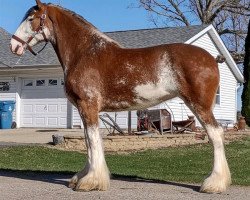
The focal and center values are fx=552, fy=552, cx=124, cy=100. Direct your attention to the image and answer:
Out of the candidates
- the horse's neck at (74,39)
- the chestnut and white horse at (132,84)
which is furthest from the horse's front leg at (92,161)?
the horse's neck at (74,39)

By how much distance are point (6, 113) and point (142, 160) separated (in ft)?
41.2

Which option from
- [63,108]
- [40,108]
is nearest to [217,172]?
[63,108]

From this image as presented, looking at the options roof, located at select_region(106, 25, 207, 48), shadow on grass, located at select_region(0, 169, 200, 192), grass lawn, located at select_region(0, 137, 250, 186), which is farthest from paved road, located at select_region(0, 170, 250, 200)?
roof, located at select_region(106, 25, 207, 48)

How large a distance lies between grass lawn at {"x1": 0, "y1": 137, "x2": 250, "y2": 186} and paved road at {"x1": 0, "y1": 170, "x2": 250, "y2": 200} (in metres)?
2.72

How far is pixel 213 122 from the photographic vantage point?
24.3ft

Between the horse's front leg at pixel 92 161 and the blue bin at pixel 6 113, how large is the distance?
18.2 meters

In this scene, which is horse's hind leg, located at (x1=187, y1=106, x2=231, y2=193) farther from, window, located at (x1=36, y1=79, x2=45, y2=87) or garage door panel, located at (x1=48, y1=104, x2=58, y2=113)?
window, located at (x1=36, y1=79, x2=45, y2=87)

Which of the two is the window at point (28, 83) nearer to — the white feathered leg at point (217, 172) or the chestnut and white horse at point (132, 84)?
the chestnut and white horse at point (132, 84)

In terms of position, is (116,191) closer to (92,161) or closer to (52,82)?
(92,161)

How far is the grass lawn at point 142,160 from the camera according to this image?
11.8 m

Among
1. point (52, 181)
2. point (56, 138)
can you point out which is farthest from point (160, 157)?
point (52, 181)

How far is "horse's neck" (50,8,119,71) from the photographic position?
7812 millimetres

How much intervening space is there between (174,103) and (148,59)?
17.4 m

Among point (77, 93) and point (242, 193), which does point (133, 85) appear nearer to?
point (77, 93)
